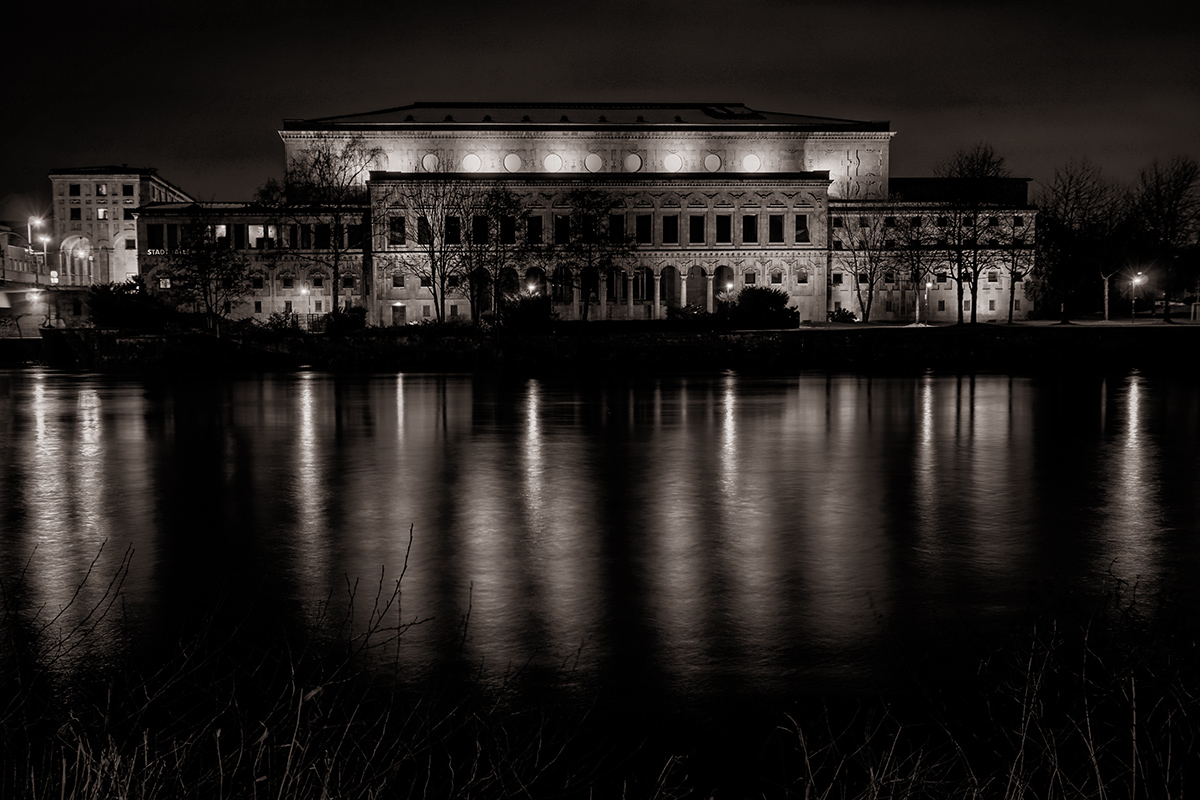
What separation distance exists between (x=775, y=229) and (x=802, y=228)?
2316mm

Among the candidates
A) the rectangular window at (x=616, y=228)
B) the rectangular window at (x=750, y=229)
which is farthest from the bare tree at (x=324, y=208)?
the rectangular window at (x=750, y=229)

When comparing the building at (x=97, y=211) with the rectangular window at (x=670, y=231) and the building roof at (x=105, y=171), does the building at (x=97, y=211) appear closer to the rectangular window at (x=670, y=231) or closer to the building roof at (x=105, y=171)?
the building roof at (x=105, y=171)

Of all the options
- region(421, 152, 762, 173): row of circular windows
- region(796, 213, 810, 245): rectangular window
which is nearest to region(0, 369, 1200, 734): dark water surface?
region(796, 213, 810, 245): rectangular window

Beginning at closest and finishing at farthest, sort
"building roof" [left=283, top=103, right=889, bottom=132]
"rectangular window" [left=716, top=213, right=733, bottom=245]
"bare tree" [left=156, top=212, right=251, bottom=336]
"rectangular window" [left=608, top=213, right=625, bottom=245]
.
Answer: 1. "bare tree" [left=156, top=212, right=251, bottom=336]
2. "rectangular window" [left=608, top=213, right=625, bottom=245]
3. "rectangular window" [left=716, top=213, right=733, bottom=245]
4. "building roof" [left=283, top=103, right=889, bottom=132]

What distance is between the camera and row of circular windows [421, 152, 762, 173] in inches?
3696

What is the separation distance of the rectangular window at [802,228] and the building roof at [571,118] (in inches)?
468

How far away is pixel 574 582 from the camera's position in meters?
7.76

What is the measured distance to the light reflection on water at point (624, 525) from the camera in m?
6.57

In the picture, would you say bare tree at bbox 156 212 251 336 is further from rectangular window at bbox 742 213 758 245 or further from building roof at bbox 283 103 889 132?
rectangular window at bbox 742 213 758 245

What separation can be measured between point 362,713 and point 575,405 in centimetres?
1825

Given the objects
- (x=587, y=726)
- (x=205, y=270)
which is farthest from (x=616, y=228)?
(x=587, y=726)

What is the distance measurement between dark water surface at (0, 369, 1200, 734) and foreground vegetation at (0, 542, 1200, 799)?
0.32 meters

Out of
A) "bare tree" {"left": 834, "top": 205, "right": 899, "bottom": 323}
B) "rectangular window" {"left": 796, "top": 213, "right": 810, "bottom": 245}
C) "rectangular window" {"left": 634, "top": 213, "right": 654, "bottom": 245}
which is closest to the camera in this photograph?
"bare tree" {"left": 834, "top": 205, "right": 899, "bottom": 323}

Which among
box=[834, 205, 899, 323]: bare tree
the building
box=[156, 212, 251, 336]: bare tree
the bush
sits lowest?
the bush
